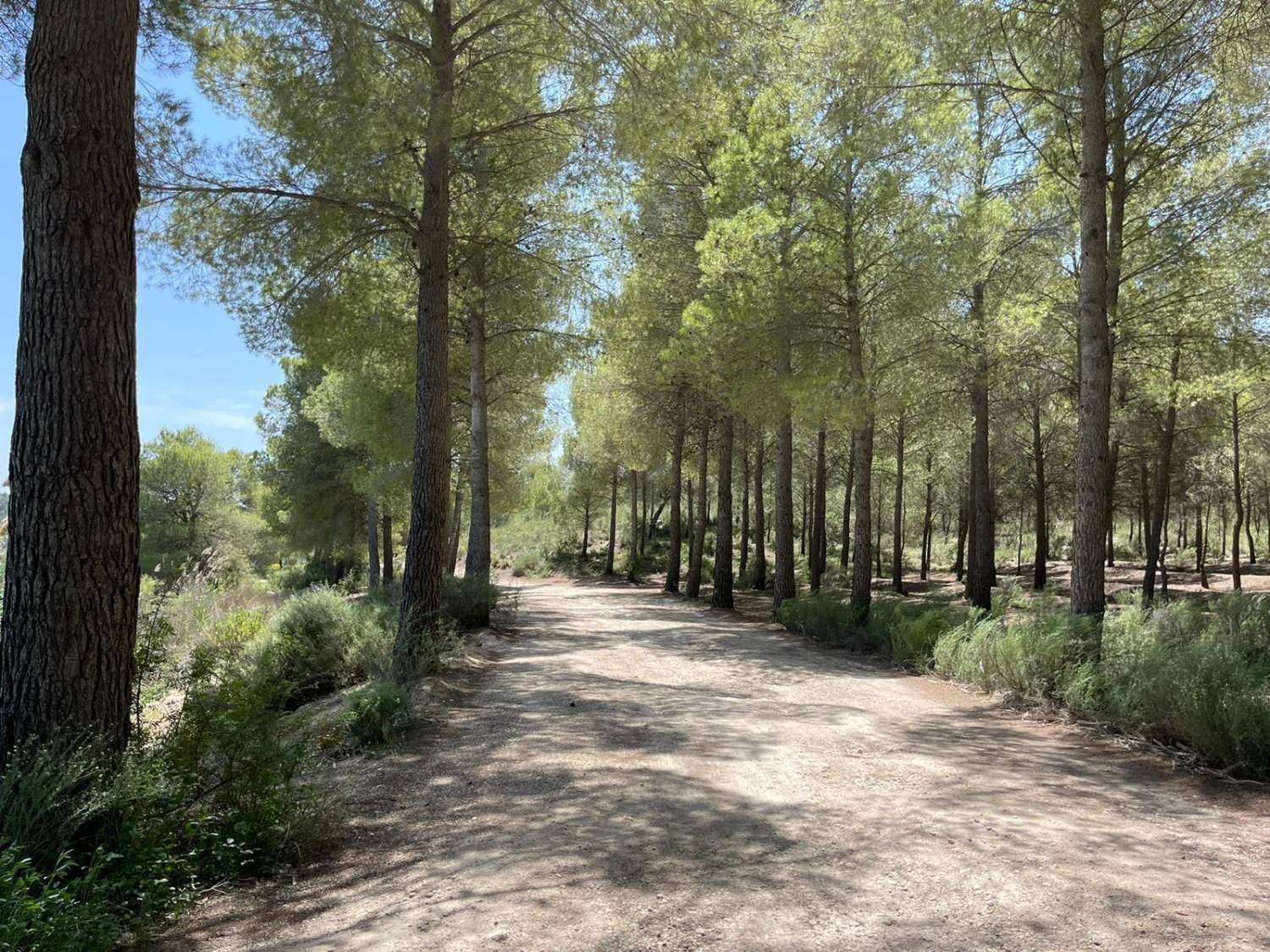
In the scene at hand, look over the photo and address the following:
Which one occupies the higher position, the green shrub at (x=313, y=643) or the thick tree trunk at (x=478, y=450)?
the thick tree trunk at (x=478, y=450)

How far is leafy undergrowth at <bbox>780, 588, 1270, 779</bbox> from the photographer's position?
515 centimetres

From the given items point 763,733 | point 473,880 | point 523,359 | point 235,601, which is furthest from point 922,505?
point 473,880

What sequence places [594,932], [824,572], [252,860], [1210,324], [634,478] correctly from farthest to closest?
[634,478] → [824,572] → [1210,324] → [252,860] → [594,932]

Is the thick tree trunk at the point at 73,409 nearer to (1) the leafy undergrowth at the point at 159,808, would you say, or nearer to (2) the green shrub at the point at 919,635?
(1) the leafy undergrowth at the point at 159,808

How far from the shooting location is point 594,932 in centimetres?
296

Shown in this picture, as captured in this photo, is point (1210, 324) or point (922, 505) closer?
point (1210, 324)

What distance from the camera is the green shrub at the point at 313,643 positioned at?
30.2 feet

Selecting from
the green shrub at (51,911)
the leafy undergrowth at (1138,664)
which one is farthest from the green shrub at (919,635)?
the green shrub at (51,911)

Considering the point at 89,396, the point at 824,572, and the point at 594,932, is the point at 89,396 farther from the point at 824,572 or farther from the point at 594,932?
the point at 824,572

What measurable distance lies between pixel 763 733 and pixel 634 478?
2721 cm

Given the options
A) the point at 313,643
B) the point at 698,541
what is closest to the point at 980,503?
the point at 698,541

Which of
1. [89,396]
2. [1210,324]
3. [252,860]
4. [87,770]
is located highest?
[1210,324]

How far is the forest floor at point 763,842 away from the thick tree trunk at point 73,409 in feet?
4.23

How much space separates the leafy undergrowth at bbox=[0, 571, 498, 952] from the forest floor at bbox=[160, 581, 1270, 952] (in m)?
0.24
